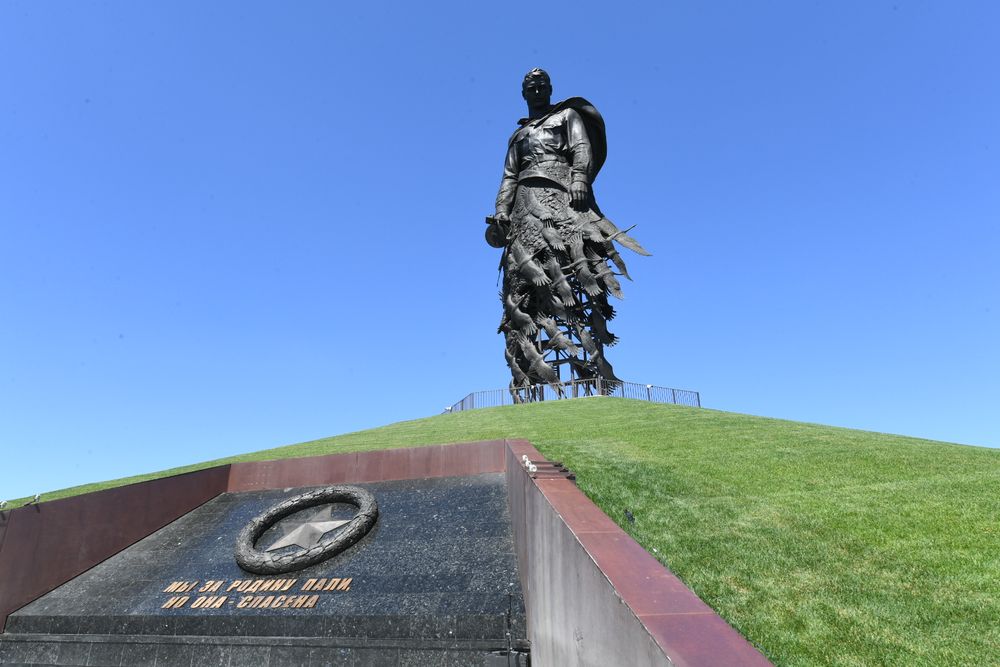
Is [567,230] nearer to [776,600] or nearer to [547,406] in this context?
[547,406]

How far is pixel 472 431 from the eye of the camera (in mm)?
14211

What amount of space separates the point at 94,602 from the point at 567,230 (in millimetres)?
22011

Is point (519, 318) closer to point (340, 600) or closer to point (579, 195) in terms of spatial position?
point (579, 195)

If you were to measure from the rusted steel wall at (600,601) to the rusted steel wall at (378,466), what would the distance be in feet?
10.2

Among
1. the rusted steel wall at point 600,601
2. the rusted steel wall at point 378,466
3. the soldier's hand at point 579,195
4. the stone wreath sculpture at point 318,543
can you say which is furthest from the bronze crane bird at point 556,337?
the rusted steel wall at point 600,601

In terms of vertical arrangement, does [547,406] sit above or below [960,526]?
above

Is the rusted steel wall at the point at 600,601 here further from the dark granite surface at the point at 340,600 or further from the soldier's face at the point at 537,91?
the soldier's face at the point at 537,91

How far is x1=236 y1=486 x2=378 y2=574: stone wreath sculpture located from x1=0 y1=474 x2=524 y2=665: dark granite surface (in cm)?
11

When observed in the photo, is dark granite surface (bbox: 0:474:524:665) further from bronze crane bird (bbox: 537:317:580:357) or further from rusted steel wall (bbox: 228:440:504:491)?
bronze crane bird (bbox: 537:317:580:357)

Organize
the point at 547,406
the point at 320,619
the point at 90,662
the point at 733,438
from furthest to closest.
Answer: the point at 547,406 < the point at 733,438 < the point at 90,662 < the point at 320,619

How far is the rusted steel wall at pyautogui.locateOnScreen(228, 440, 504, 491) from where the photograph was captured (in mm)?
8812

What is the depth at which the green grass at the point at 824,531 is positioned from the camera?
3562 mm

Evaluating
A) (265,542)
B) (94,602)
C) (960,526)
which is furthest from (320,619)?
(960,526)

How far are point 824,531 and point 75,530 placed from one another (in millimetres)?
8894
